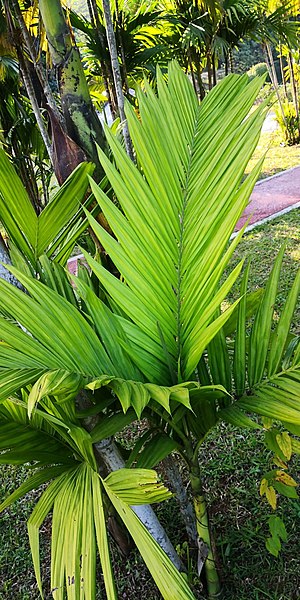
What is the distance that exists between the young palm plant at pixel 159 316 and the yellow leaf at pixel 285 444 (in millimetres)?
160

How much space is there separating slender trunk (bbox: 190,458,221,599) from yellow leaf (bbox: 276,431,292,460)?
0.18 metres

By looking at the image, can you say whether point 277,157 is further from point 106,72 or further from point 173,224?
point 173,224

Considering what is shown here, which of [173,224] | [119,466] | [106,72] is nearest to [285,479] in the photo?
[119,466]

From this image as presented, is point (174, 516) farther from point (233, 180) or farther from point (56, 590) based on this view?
point (233, 180)

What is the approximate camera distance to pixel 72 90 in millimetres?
1115

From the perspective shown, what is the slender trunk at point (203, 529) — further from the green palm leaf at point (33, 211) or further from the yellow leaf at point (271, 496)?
the green palm leaf at point (33, 211)

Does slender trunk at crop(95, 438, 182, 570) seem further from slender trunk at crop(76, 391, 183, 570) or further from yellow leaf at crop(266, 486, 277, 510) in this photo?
yellow leaf at crop(266, 486, 277, 510)

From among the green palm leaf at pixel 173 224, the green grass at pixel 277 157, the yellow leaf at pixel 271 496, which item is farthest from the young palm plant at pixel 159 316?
the green grass at pixel 277 157

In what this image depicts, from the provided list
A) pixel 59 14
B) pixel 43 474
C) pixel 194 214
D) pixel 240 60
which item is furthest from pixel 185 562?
pixel 240 60

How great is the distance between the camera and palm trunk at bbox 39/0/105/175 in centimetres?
111

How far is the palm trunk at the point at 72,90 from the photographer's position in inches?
43.7

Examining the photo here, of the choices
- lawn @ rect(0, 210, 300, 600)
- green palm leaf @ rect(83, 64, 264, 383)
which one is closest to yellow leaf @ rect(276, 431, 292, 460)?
green palm leaf @ rect(83, 64, 264, 383)

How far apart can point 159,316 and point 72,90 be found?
0.65 m

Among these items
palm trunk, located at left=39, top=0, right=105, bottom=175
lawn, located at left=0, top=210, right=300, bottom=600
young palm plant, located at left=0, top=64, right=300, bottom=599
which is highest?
palm trunk, located at left=39, top=0, right=105, bottom=175
